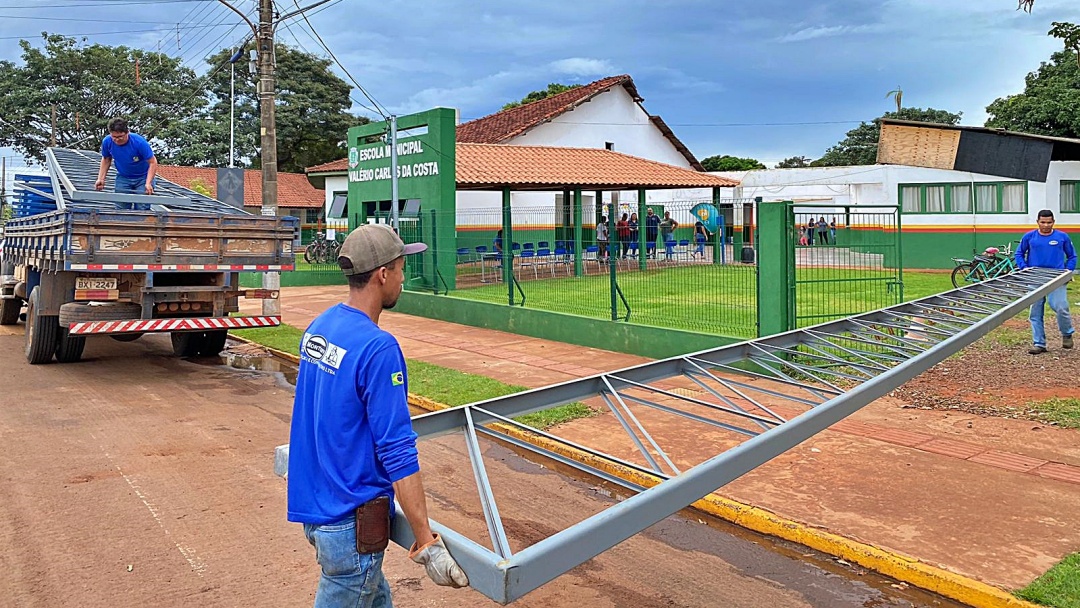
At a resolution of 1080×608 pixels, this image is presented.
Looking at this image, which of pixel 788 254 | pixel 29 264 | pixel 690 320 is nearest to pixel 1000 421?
pixel 788 254

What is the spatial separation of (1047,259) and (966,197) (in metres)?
16.5

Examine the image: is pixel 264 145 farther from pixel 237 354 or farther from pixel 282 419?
pixel 282 419

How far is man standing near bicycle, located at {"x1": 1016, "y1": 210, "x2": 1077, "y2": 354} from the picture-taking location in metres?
10.0

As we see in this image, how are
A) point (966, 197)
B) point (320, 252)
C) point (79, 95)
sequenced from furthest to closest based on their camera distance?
point (79, 95)
point (320, 252)
point (966, 197)

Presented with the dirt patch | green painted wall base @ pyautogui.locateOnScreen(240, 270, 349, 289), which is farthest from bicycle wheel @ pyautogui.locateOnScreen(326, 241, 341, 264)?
the dirt patch

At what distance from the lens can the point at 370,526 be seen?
263 cm

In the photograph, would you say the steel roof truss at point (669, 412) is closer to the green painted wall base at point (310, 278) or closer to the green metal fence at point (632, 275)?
the green metal fence at point (632, 275)

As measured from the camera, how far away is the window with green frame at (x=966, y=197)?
2384 cm

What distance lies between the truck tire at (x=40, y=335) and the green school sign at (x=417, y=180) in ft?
23.7

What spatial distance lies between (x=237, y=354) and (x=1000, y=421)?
10.2m

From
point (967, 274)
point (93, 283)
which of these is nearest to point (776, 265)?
point (93, 283)

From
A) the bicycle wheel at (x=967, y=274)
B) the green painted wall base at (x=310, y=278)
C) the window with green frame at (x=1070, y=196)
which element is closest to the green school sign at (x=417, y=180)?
the green painted wall base at (x=310, y=278)

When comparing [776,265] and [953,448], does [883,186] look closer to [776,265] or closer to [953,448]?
[776,265]

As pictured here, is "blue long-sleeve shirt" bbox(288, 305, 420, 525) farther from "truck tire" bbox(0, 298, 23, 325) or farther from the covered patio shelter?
the covered patio shelter
